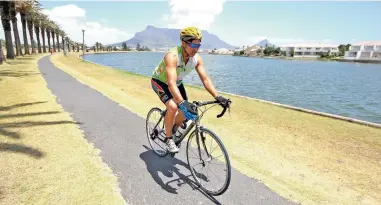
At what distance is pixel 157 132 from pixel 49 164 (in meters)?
2.09

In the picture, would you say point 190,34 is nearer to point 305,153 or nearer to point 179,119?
point 179,119

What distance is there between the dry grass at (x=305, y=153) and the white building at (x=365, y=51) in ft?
499

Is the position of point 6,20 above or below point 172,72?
above

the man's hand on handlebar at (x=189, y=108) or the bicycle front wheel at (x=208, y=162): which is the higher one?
the man's hand on handlebar at (x=189, y=108)

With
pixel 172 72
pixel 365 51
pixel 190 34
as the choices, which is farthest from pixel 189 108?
pixel 365 51

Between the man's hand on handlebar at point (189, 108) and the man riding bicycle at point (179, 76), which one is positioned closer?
the man's hand on handlebar at point (189, 108)

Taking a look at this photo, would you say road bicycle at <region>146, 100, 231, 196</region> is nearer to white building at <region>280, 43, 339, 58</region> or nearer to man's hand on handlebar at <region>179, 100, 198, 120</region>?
man's hand on handlebar at <region>179, 100, 198, 120</region>

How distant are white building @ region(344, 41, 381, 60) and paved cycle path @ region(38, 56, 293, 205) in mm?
156705

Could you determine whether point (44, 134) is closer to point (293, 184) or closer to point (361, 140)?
point (293, 184)

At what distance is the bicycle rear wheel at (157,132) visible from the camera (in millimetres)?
5543

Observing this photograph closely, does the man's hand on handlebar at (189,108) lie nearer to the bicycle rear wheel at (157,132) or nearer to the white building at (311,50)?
the bicycle rear wheel at (157,132)

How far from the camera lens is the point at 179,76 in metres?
4.61

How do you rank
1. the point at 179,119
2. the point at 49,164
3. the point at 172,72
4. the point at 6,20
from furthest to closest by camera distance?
the point at 6,20
the point at 49,164
the point at 179,119
the point at 172,72

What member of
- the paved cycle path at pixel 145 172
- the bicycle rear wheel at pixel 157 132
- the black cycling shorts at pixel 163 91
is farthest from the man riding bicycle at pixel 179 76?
the bicycle rear wheel at pixel 157 132
